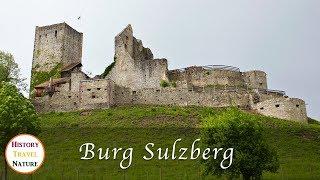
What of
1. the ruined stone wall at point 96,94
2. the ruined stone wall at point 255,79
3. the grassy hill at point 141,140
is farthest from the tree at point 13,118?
the ruined stone wall at point 255,79

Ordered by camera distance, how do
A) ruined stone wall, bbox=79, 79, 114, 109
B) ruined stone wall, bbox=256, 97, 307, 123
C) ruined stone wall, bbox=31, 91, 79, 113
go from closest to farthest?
1. ruined stone wall, bbox=256, 97, 307, 123
2. ruined stone wall, bbox=79, 79, 114, 109
3. ruined stone wall, bbox=31, 91, 79, 113

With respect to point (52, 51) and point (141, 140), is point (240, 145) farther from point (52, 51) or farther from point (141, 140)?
point (52, 51)

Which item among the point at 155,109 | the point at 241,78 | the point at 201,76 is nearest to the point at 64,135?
the point at 155,109

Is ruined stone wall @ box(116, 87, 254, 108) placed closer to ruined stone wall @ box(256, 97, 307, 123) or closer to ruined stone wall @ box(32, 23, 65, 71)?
ruined stone wall @ box(256, 97, 307, 123)

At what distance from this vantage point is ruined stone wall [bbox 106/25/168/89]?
68688 mm

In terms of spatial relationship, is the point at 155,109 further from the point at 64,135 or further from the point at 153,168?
the point at 153,168

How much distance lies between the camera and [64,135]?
47281 millimetres

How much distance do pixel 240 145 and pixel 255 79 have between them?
44.7 meters

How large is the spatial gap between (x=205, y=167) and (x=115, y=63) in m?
46.8

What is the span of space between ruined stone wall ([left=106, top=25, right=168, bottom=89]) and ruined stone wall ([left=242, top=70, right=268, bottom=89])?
1492cm

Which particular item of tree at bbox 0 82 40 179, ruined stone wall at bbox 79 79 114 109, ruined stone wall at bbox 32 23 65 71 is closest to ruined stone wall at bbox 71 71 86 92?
ruined stone wall at bbox 79 79 114 109

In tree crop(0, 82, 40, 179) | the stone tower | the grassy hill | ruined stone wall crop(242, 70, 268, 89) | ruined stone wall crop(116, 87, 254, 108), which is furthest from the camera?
the stone tower

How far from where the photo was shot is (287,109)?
58.0 meters

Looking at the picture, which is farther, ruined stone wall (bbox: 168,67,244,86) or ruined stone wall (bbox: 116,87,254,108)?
ruined stone wall (bbox: 168,67,244,86)
